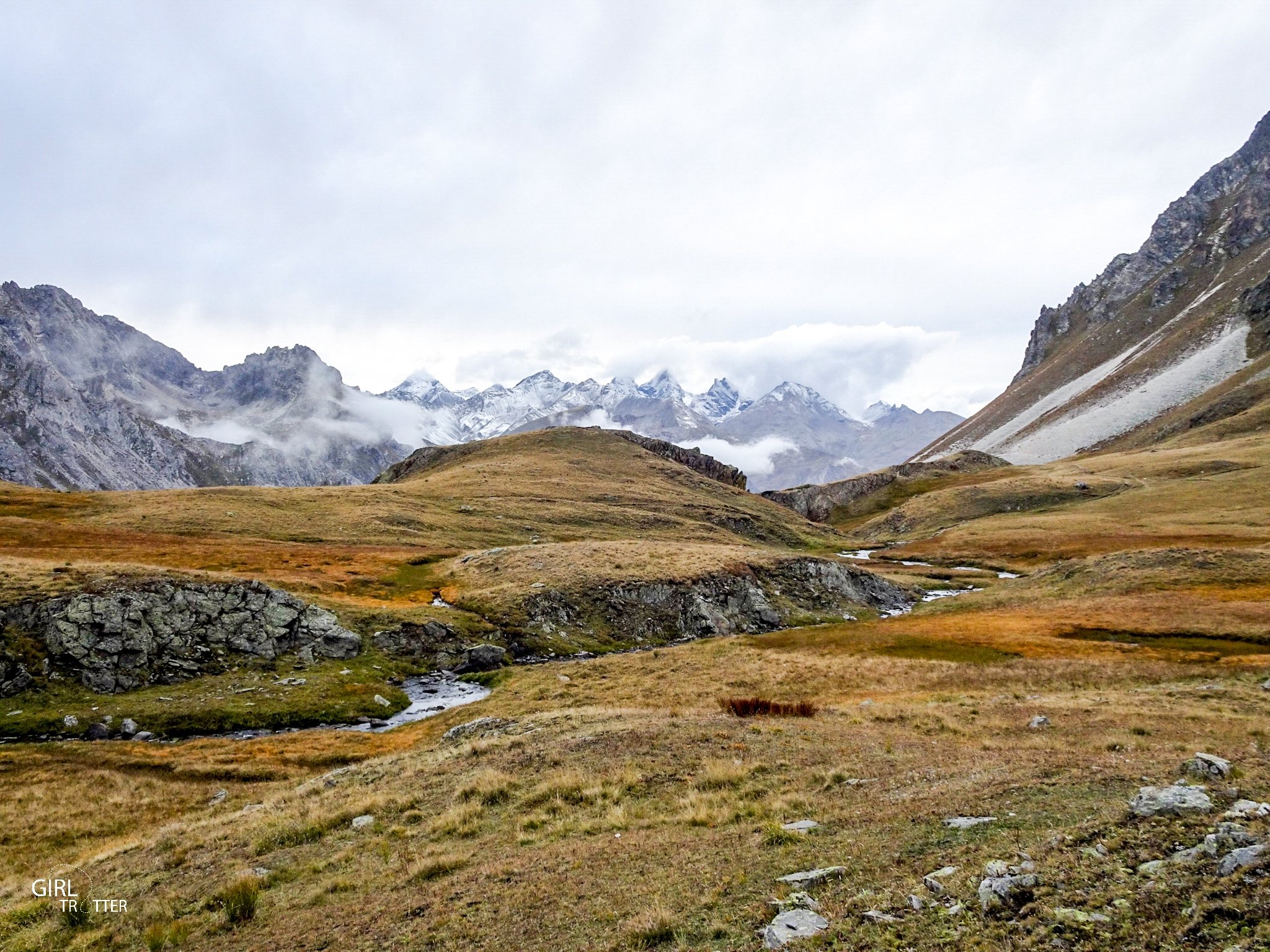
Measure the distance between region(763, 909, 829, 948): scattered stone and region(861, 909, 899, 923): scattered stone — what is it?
1.88 ft

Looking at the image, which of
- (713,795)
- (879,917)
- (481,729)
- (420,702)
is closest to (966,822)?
(879,917)

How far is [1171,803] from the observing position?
35.1ft

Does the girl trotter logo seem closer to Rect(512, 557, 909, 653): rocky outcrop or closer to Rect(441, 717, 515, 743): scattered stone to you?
Rect(441, 717, 515, 743): scattered stone

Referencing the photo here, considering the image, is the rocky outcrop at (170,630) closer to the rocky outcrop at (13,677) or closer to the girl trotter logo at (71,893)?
the rocky outcrop at (13,677)

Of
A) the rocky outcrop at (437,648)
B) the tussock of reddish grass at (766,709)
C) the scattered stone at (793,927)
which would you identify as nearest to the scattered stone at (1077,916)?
the scattered stone at (793,927)

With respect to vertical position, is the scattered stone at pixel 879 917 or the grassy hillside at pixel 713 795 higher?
the scattered stone at pixel 879 917

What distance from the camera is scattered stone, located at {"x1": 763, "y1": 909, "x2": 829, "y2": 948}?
8945 millimetres

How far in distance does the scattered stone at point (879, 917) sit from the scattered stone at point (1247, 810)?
17.7ft

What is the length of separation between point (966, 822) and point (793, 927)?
509 centimetres

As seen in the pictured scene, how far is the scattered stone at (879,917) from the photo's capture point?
28.8 feet

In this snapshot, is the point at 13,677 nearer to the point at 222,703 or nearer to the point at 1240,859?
the point at 222,703

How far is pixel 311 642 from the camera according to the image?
4909 centimetres

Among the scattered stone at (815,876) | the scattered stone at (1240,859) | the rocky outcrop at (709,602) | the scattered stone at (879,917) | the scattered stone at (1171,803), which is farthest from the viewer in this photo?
the rocky outcrop at (709,602)

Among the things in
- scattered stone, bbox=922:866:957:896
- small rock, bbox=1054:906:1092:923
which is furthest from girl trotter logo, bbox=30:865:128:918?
small rock, bbox=1054:906:1092:923
